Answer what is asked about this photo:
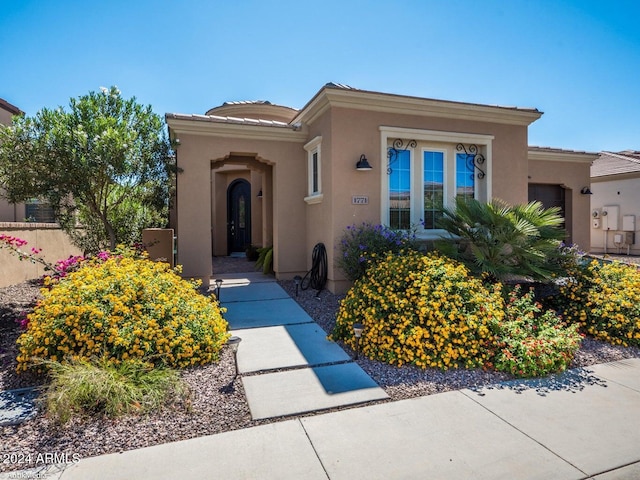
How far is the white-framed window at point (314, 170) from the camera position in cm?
726

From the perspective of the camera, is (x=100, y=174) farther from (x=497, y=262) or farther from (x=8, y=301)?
(x=497, y=262)

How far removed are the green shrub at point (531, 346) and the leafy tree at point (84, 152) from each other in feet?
19.9

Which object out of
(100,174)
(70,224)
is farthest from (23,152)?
(70,224)

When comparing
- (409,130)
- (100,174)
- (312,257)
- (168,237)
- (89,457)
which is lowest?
(89,457)

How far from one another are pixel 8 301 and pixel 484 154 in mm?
9853

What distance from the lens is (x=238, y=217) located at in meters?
13.8

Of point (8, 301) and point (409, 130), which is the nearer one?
point (8, 301)

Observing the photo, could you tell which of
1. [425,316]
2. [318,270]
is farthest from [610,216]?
[425,316]

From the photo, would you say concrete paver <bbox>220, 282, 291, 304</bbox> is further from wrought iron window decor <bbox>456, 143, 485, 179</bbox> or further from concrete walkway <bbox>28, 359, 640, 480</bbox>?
wrought iron window decor <bbox>456, 143, 485, 179</bbox>

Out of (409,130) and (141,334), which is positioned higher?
(409,130)

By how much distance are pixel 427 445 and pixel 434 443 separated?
6cm

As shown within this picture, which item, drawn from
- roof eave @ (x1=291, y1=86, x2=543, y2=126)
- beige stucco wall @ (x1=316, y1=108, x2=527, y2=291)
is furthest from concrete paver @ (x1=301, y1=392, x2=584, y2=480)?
roof eave @ (x1=291, y1=86, x2=543, y2=126)

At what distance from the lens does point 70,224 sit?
707 cm

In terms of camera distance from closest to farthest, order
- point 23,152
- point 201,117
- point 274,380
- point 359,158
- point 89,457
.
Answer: point 89,457 < point 274,380 < point 23,152 < point 359,158 < point 201,117
